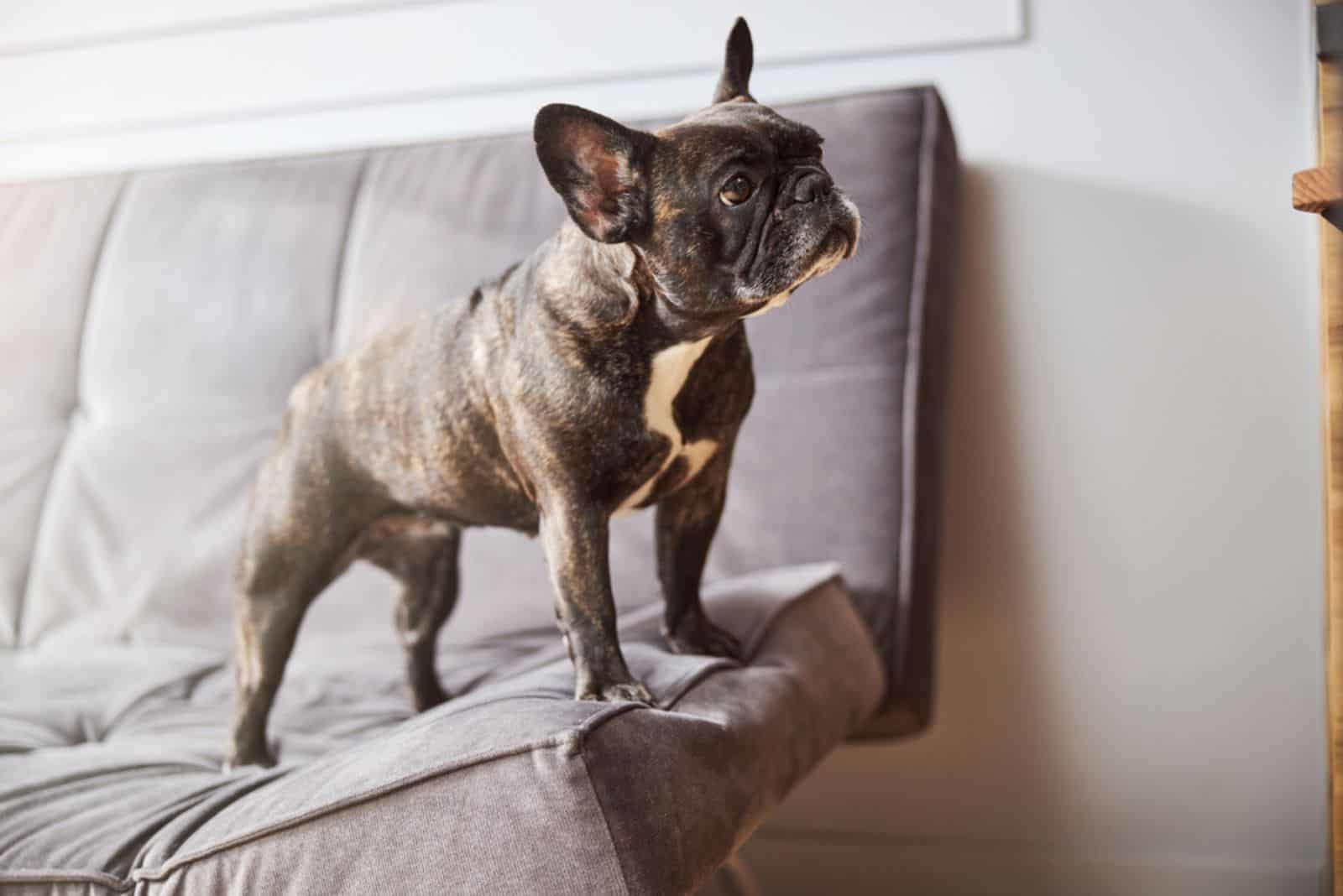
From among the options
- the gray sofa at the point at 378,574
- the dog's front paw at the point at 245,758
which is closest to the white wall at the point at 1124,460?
the gray sofa at the point at 378,574

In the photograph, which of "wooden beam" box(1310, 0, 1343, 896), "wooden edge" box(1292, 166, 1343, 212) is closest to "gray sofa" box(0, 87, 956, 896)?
"wooden beam" box(1310, 0, 1343, 896)

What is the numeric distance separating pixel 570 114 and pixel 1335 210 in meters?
0.46

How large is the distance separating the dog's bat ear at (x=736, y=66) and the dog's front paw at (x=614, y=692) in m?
0.43

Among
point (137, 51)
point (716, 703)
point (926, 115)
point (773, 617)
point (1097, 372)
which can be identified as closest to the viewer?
point (716, 703)

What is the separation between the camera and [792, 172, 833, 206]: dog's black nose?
80 cm

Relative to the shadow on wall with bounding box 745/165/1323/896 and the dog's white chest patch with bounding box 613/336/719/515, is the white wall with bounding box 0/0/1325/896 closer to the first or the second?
the shadow on wall with bounding box 745/165/1323/896

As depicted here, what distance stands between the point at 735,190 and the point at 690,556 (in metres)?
0.34

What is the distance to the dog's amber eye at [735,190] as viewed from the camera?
2.62 ft

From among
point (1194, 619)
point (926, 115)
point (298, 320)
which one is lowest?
point (1194, 619)

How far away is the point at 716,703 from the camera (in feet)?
2.91

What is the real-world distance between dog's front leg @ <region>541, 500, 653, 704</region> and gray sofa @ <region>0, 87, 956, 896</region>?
0.11ft

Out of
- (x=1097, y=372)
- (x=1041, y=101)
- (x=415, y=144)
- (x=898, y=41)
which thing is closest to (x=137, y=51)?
(x=415, y=144)

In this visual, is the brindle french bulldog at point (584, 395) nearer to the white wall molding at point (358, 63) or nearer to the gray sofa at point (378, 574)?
the gray sofa at point (378, 574)

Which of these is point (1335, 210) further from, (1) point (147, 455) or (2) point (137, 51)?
(2) point (137, 51)
